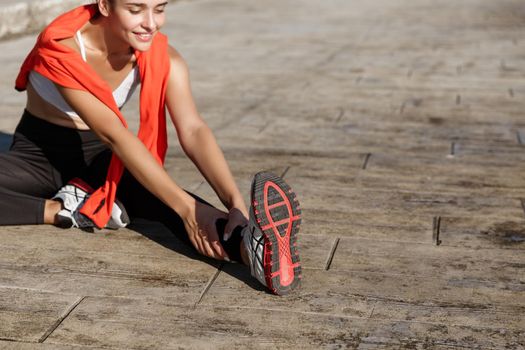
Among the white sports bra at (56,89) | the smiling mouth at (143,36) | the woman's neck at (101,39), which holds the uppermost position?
the smiling mouth at (143,36)

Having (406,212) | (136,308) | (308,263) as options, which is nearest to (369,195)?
(406,212)

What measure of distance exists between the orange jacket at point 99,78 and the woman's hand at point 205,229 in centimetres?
40

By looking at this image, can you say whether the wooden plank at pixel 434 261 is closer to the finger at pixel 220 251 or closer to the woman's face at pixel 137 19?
the finger at pixel 220 251

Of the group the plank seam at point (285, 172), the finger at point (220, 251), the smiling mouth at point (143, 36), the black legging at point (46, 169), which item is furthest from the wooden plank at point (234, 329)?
the plank seam at point (285, 172)

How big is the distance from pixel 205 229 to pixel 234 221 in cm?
11

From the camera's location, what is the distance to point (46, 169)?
12.9ft

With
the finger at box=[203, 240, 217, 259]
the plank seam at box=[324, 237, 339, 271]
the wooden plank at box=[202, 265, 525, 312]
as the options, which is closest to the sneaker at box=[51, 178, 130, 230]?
the finger at box=[203, 240, 217, 259]

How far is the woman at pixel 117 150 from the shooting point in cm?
330

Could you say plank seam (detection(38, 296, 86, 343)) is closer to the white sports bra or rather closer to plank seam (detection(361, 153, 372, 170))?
the white sports bra

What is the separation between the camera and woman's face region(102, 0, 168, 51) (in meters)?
3.31

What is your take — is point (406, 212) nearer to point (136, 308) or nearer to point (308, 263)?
point (308, 263)

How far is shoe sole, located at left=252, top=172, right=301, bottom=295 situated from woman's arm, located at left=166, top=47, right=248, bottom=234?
500mm

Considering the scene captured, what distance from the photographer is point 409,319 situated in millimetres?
2902

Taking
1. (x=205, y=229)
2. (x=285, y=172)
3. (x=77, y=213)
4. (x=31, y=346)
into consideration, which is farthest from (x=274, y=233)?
(x=285, y=172)
